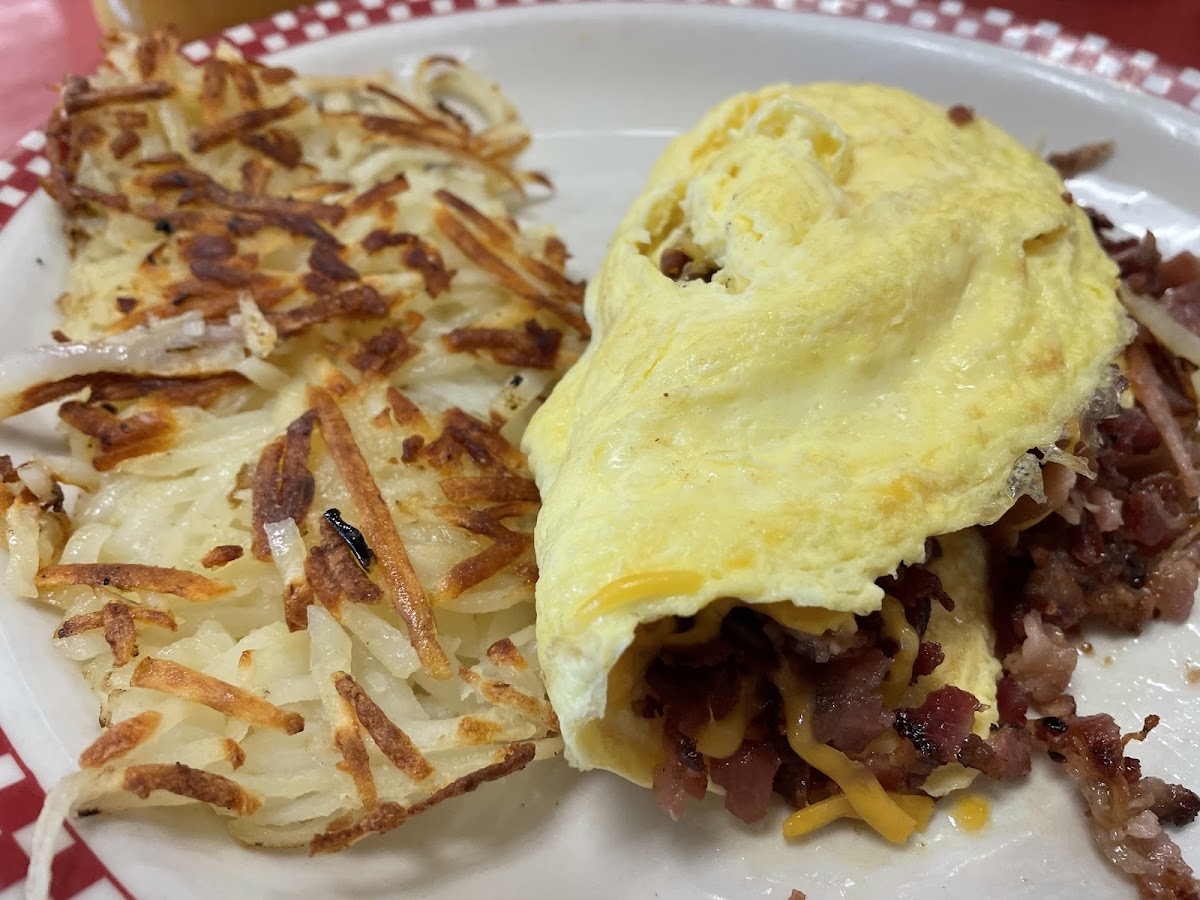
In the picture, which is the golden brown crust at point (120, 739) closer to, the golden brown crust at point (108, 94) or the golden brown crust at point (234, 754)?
the golden brown crust at point (234, 754)

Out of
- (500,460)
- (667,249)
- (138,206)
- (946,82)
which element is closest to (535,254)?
(667,249)

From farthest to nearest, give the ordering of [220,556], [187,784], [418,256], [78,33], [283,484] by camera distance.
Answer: [78,33]
[418,256]
[283,484]
[220,556]
[187,784]

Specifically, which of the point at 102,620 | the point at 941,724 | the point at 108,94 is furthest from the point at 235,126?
the point at 941,724

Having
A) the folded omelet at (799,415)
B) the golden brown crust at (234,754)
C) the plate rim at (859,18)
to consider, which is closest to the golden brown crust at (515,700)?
the folded omelet at (799,415)

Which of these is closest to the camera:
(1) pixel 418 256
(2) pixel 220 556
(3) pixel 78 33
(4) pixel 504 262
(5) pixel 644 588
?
(5) pixel 644 588

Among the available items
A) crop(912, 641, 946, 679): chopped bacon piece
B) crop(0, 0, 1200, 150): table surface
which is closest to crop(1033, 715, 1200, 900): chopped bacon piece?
crop(912, 641, 946, 679): chopped bacon piece

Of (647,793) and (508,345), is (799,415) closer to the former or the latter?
(647,793)

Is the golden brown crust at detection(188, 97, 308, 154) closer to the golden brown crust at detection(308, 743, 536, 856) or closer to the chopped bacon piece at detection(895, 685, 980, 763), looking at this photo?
the golden brown crust at detection(308, 743, 536, 856)
